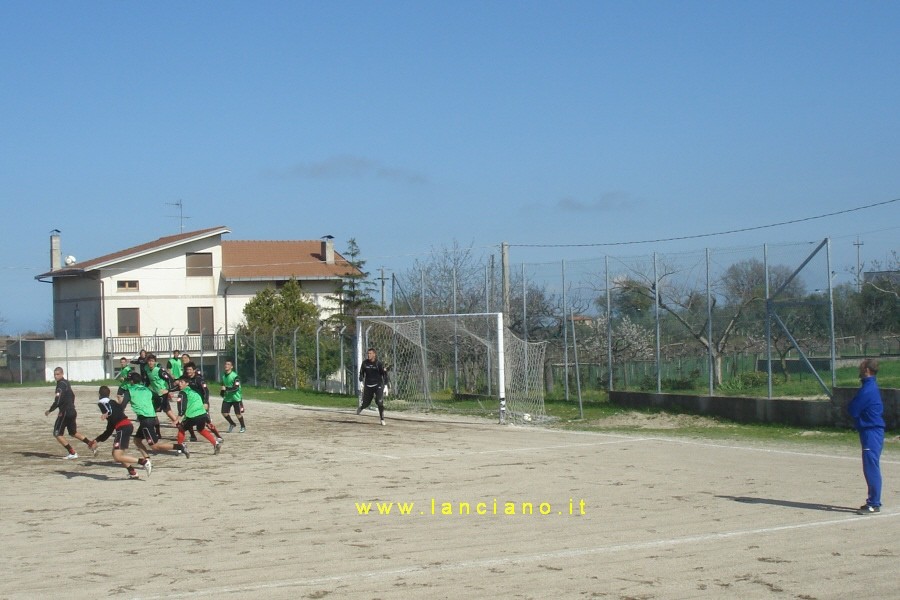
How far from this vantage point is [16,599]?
8.31 metres

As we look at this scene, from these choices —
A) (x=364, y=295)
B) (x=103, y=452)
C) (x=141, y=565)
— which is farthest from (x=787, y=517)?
(x=364, y=295)

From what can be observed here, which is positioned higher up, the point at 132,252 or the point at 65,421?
the point at 132,252

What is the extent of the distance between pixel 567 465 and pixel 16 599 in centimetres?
948

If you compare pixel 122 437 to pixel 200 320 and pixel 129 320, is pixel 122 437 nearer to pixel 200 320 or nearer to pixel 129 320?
pixel 129 320

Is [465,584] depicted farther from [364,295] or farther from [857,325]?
[364,295]

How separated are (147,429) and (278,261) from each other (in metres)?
42.5

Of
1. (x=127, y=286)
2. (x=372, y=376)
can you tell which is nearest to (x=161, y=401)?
(x=372, y=376)

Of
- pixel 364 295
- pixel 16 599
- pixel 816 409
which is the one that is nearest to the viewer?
pixel 16 599

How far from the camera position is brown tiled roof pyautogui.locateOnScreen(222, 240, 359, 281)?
185 feet

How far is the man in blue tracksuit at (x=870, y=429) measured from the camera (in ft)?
36.8

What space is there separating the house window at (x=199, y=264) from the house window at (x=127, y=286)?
2924 millimetres

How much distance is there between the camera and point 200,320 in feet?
181

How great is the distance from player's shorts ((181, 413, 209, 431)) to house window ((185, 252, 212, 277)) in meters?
38.3

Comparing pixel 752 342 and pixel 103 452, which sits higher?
pixel 752 342
